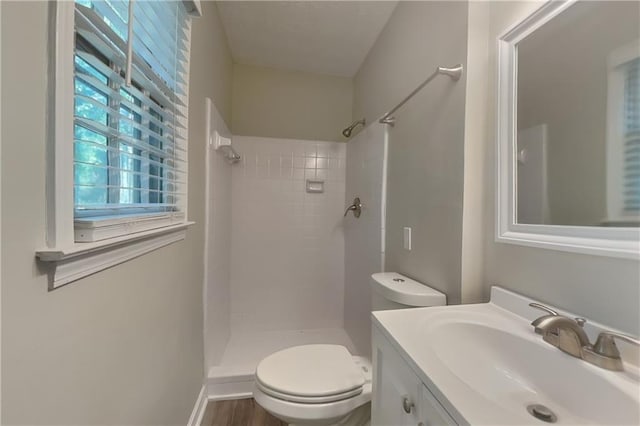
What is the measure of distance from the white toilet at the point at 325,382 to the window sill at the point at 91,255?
2.45ft

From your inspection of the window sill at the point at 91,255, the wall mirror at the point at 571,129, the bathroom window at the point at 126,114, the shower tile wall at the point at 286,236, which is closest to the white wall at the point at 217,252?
the shower tile wall at the point at 286,236

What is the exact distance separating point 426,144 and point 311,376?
1153 mm

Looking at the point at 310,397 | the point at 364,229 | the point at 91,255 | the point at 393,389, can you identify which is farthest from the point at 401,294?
the point at 91,255

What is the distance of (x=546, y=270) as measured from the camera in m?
0.79

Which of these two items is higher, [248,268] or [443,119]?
[443,119]

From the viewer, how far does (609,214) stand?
2.16 feet

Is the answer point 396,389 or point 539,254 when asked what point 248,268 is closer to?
point 396,389

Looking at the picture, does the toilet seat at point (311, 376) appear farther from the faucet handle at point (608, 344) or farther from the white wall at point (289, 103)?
the white wall at point (289, 103)

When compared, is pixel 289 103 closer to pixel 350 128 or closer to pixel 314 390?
pixel 350 128

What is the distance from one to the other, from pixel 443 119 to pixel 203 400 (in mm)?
1952

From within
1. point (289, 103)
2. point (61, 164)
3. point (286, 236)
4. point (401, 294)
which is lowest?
point (401, 294)

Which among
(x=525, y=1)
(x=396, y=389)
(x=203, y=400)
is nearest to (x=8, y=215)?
(x=396, y=389)

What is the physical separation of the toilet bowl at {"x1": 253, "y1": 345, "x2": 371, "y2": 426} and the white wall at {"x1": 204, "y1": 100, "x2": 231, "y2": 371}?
1.98 ft

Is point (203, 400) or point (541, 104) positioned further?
point (203, 400)
